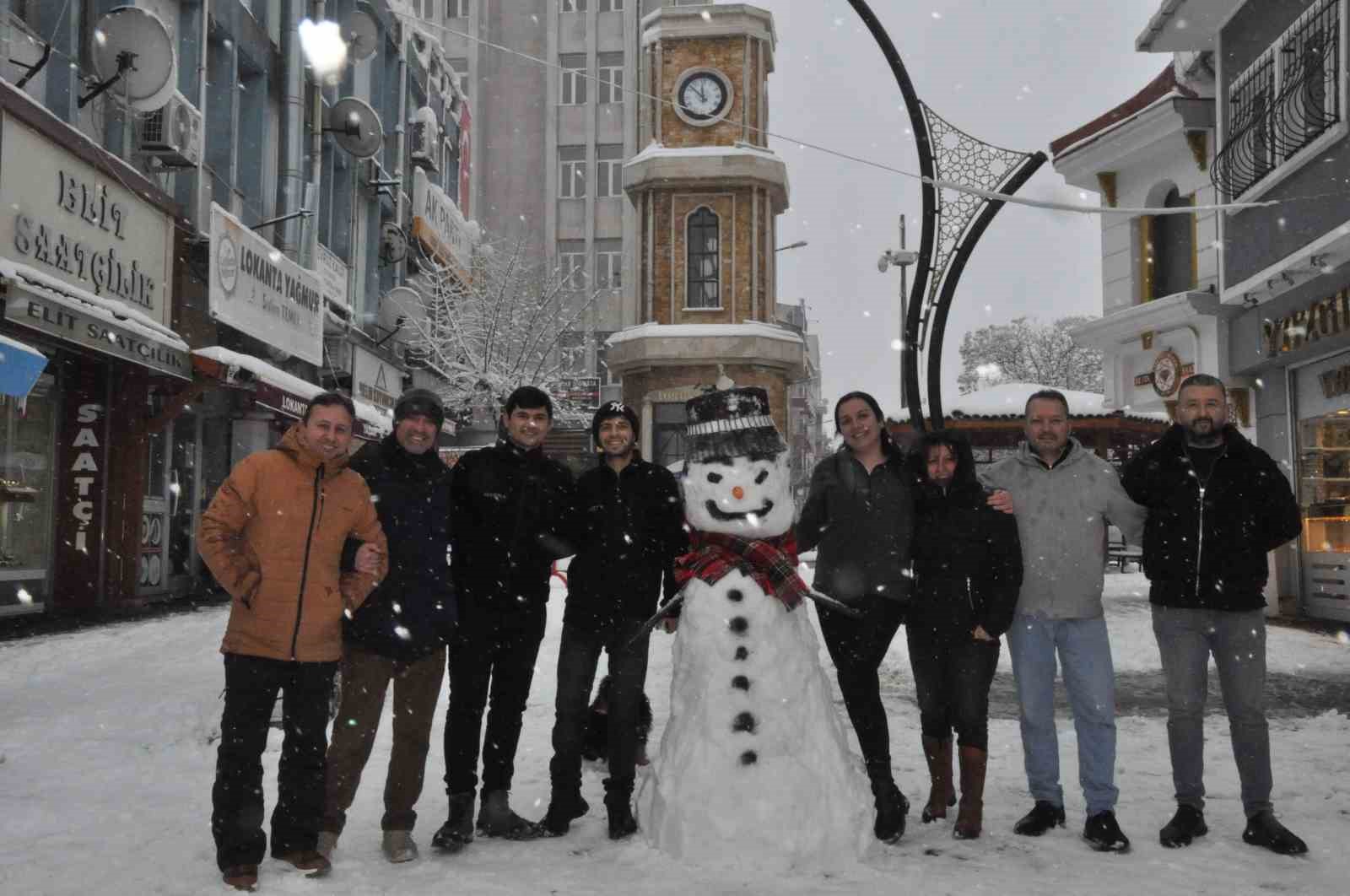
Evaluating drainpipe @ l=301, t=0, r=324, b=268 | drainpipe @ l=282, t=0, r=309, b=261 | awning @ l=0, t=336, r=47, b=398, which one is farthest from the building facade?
drainpipe @ l=301, t=0, r=324, b=268

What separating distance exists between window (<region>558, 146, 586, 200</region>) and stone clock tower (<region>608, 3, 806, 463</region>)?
12589 mm

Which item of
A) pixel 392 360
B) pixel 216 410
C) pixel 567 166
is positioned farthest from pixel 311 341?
pixel 567 166

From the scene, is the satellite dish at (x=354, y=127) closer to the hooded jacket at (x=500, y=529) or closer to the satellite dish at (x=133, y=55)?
the satellite dish at (x=133, y=55)

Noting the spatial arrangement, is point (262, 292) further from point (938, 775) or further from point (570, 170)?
point (570, 170)

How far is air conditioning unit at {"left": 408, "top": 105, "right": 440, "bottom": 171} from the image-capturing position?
2394cm

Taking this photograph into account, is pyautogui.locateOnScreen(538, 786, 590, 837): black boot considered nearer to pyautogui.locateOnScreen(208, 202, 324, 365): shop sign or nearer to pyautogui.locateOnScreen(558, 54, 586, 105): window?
pyautogui.locateOnScreen(208, 202, 324, 365): shop sign

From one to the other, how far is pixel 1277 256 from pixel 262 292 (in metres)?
12.5

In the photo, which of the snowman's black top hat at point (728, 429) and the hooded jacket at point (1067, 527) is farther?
the hooded jacket at point (1067, 527)

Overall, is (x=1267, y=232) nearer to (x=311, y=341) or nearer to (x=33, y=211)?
(x=33, y=211)

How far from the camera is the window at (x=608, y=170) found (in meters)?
40.4

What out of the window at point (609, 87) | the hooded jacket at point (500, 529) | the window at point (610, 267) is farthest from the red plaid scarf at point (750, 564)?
the window at point (609, 87)

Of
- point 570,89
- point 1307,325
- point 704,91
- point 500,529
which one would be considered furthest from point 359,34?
point 570,89

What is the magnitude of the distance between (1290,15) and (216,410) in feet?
46.9

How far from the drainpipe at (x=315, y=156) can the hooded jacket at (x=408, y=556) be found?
1424 cm
